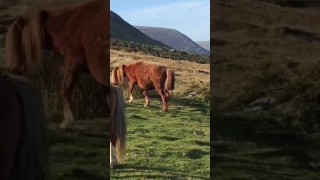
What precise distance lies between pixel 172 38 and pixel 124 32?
865 millimetres

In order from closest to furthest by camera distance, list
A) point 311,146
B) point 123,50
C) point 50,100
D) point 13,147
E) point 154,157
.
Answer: point 13,147 < point 311,146 < point 50,100 < point 154,157 < point 123,50

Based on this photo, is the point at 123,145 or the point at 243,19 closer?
the point at 243,19

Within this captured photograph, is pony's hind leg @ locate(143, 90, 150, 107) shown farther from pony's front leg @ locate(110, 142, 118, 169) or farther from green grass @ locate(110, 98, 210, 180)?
pony's front leg @ locate(110, 142, 118, 169)

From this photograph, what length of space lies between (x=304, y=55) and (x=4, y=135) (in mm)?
2267

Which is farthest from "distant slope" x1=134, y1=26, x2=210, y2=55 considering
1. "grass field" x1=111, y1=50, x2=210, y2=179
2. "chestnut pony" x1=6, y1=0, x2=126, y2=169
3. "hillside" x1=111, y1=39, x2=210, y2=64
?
"chestnut pony" x1=6, y1=0, x2=126, y2=169

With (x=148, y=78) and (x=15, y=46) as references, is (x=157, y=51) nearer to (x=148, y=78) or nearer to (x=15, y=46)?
(x=148, y=78)

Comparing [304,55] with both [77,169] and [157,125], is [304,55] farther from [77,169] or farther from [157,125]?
[157,125]

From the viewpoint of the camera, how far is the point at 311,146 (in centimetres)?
377

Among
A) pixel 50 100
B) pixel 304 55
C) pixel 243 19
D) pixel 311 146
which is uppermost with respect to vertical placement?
pixel 243 19

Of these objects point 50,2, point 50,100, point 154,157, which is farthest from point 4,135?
point 154,157

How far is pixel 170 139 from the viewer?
580 cm

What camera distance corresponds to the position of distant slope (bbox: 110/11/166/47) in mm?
6465

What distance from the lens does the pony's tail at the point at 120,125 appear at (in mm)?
4621

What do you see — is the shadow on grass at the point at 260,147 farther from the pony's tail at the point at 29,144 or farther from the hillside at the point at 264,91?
the pony's tail at the point at 29,144
